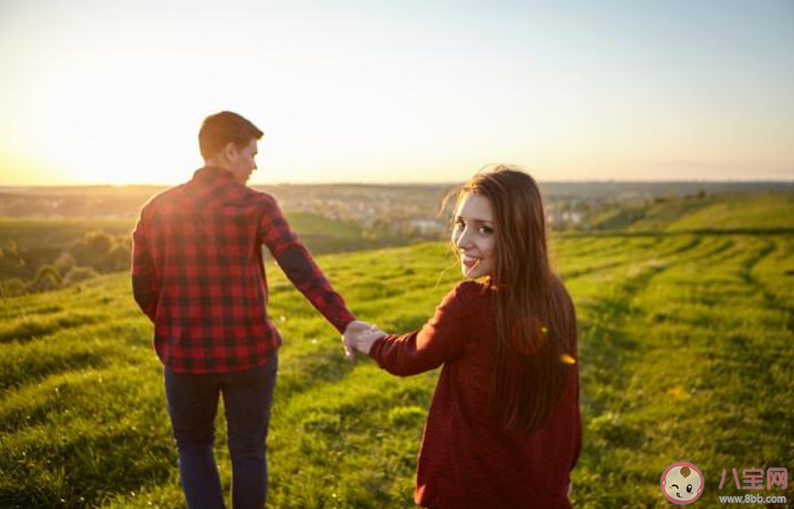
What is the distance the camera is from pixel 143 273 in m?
3.13

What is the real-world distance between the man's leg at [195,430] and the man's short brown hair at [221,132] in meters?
1.49

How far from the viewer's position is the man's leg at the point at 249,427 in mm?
3125

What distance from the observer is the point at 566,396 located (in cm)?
251

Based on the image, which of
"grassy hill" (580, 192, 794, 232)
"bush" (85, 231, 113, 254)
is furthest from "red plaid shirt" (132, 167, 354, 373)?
"grassy hill" (580, 192, 794, 232)

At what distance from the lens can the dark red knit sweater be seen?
233 cm

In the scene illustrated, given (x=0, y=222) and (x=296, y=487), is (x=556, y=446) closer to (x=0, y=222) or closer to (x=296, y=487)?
(x=296, y=487)

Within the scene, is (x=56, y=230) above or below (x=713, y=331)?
above

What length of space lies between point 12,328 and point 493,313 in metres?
7.79

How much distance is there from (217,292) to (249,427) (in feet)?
3.17

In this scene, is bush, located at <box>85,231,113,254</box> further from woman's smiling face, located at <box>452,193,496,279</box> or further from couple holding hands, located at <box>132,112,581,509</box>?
woman's smiling face, located at <box>452,193,496,279</box>

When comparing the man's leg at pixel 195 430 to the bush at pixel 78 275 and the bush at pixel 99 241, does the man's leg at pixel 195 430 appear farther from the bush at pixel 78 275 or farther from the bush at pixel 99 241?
the bush at pixel 78 275

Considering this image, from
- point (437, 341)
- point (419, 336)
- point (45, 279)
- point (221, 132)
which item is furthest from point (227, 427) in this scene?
point (45, 279)

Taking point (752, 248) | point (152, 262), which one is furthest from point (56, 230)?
point (752, 248)

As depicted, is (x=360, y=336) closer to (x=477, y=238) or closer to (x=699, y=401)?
(x=477, y=238)
